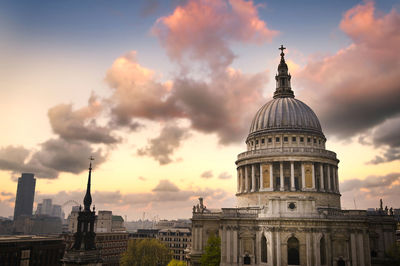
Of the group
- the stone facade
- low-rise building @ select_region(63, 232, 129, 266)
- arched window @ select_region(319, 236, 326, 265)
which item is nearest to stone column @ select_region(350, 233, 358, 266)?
the stone facade

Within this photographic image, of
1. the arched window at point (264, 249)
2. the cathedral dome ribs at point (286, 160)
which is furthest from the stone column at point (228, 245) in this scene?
the cathedral dome ribs at point (286, 160)

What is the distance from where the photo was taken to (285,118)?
78500 mm

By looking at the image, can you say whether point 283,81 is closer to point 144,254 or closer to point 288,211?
point 288,211

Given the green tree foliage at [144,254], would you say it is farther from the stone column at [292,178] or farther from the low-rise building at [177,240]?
the stone column at [292,178]

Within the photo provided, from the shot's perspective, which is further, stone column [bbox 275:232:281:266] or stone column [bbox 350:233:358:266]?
stone column [bbox 275:232:281:266]

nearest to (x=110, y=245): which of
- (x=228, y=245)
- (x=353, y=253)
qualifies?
(x=228, y=245)

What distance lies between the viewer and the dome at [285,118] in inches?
3046

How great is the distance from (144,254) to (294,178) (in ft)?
166

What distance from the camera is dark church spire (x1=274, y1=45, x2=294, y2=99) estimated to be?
87375 millimetres

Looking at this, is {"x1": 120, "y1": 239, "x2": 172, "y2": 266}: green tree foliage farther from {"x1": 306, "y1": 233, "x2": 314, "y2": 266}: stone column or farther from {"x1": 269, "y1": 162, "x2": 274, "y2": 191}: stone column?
{"x1": 306, "y1": 233, "x2": 314, "y2": 266}: stone column

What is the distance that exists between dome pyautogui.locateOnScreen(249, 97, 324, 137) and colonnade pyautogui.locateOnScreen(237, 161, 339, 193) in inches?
335

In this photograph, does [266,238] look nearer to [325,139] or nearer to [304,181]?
[304,181]

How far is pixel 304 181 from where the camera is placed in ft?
231

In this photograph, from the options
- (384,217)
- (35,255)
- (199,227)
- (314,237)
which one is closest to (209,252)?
(199,227)
